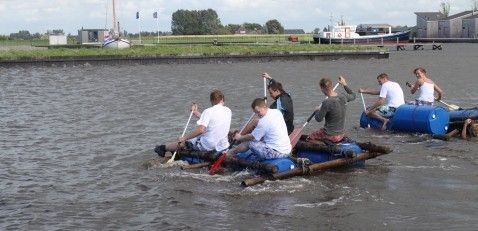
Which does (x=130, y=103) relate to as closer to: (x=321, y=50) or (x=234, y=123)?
(x=234, y=123)

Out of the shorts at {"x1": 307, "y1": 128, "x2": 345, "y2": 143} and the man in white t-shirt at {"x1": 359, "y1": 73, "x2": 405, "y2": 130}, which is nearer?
the shorts at {"x1": 307, "y1": 128, "x2": 345, "y2": 143}

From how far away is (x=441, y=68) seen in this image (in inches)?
1858

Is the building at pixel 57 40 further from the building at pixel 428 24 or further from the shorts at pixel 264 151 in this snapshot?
the shorts at pixel 264 151

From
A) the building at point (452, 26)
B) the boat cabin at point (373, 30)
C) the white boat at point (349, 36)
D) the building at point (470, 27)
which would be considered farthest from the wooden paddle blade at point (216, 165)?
the building at point (452, 26)

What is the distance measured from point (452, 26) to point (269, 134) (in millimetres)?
110139

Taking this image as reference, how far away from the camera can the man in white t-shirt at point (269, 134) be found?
1233 centimetres

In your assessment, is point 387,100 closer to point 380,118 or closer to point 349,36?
point 380,118

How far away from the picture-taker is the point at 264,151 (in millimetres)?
12500

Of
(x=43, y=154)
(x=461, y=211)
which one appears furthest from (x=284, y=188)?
(x=43, y=154)

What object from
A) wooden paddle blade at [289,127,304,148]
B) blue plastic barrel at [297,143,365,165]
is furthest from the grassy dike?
blue plastic barrel at [297,143,365,165]

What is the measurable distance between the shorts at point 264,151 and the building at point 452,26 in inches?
4282

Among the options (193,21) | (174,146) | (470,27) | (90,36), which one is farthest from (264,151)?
(193,21)

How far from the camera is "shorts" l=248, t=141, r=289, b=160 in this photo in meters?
12.4

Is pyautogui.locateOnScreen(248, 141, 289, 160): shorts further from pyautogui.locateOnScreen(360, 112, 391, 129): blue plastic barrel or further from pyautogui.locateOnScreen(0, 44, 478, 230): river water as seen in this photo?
pyautogui.locateOnScreen(360, 112, 391, 129): blue plastic barrel
